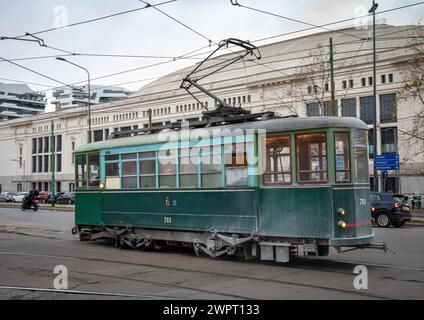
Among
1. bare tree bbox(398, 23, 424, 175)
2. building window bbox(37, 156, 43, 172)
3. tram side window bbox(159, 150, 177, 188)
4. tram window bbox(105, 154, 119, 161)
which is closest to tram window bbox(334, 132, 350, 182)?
tram side window bbox(159, 150, 177, 188)

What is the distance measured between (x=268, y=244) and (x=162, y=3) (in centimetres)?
852

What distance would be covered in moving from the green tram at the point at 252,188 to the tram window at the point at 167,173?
1.0 inches

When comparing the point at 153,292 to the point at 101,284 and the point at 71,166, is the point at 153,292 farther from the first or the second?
the point at 71,166

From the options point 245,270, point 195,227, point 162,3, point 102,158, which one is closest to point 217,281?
point 245,270

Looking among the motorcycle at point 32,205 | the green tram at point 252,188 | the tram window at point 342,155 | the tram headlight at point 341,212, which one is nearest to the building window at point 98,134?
the motorcycle at point 32,205

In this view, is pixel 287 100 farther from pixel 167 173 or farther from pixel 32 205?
pixel 167 173

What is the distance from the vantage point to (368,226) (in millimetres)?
11070

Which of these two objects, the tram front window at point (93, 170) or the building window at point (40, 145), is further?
the building window at point (40, 145)

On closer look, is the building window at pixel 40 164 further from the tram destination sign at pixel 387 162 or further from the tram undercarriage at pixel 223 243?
the tram undercarriage at pixel 223 243

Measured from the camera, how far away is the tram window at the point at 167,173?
43.0ft

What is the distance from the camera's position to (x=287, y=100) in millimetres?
51469

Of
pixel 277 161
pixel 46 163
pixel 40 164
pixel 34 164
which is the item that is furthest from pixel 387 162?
pixel 34 164

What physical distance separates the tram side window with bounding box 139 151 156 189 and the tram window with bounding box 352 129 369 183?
506 centimetres

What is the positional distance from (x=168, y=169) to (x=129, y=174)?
1.59 m
